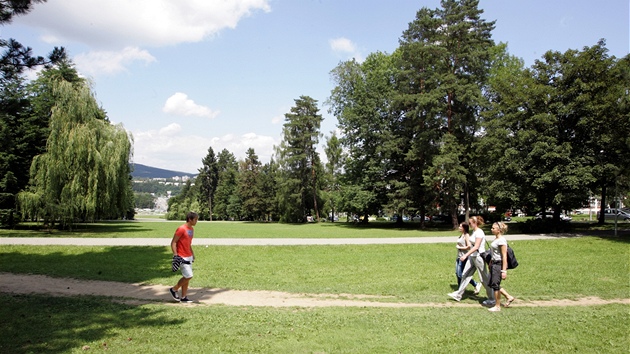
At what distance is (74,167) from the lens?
26609 mm

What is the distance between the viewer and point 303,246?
19.8 meters

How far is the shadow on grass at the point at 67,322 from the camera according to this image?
554 cm

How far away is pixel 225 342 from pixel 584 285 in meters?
10.1

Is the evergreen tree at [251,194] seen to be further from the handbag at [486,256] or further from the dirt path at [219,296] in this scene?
the handbag at [486,256]

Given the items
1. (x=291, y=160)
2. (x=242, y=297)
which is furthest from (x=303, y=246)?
(x=291, y=160)

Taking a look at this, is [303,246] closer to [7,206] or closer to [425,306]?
[425,306]

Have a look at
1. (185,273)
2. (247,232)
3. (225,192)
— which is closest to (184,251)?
(185,273)

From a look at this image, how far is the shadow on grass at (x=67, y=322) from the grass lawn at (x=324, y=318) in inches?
0.7

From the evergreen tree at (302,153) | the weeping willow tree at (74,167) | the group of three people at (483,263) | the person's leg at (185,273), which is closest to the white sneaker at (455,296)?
the group of three people at (483,263)

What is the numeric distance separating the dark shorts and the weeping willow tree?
26.1m

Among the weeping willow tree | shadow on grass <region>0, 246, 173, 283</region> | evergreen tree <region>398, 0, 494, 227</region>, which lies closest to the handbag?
shadow on grass <region>0, 246, 173, 283</region>

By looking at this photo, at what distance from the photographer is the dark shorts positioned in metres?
8.16

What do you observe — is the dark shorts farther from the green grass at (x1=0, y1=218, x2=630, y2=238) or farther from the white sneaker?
the green grass at (x1=0, y1=218, x2=630, y2=238)

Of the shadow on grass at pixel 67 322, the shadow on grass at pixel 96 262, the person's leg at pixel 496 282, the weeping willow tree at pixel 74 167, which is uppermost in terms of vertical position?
the weeping willow tree at pixel 74 167
